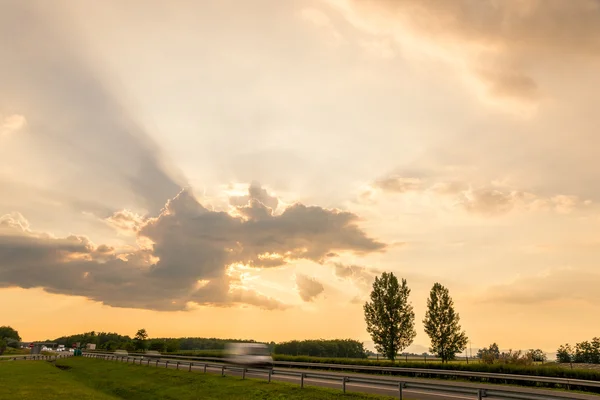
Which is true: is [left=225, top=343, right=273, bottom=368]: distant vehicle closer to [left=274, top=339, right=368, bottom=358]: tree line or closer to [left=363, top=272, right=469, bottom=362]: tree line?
[left=363, top=272, right=469, bottom=362]: tree line

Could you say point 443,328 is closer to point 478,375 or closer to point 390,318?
point 390,318

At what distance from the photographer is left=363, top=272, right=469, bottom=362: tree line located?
70562mm

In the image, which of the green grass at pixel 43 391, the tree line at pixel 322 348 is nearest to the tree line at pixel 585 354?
the tree line at pixel 322 348

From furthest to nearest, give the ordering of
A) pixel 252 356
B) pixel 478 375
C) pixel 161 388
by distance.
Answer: pixel 252 356, pixel 161 388, pixel 478 375

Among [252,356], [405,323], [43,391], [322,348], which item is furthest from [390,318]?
[322,348]

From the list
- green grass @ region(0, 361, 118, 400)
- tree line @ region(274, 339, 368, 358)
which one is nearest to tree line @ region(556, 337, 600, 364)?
tree line @ region(274, 339, 368, 358)

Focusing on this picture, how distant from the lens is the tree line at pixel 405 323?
7056 centimetres

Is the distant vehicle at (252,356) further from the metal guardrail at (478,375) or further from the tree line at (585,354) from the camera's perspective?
the tree line at (585,354)

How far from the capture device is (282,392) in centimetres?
2833

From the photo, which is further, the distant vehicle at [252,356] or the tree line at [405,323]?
the tree line at [405,323]

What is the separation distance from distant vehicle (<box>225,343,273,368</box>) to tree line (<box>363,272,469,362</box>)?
2717 cm

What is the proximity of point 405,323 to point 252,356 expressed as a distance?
103 ft

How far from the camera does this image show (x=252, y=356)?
4959cm

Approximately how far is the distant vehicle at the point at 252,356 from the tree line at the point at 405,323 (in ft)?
89.1
